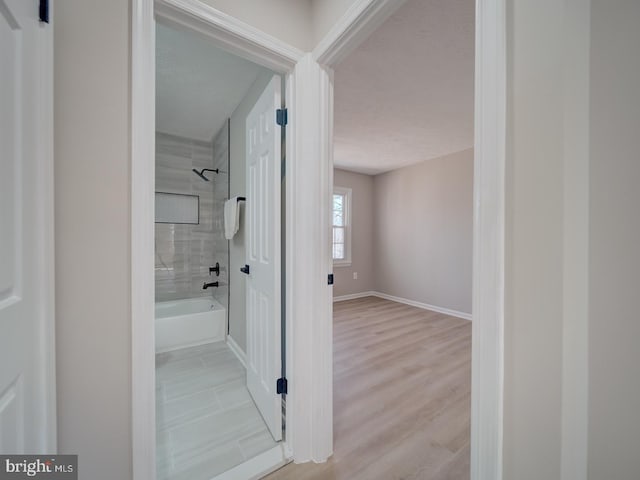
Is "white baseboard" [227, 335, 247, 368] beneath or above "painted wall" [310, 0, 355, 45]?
beneath

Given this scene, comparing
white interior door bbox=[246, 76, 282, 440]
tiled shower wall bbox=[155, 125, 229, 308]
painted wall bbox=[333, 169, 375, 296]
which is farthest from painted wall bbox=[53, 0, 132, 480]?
painted wall bbox=[333, 169, 375, 296]

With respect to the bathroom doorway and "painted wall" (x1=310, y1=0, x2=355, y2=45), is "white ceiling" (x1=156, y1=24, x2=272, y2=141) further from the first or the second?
"painted wall" (x1=310, y1=0, x2=355, y2=45)

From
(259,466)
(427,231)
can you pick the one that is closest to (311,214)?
(259,466)

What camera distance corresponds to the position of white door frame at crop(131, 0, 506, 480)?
2.13 feet

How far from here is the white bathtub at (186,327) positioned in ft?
8.41

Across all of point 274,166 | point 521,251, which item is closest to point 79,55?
point 274,166

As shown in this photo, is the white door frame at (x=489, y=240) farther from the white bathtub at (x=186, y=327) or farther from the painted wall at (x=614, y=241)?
the white bathtub at (x=186, y=327)

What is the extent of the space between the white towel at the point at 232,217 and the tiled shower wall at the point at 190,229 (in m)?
0.55

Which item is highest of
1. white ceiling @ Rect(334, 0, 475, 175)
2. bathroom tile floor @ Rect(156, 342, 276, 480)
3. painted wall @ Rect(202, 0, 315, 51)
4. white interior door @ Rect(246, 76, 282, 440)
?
white ceiling @ Rect(334, 0, 475, 175)

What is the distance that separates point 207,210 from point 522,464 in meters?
3.73

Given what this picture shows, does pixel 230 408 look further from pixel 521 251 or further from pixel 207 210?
pixel 207 210

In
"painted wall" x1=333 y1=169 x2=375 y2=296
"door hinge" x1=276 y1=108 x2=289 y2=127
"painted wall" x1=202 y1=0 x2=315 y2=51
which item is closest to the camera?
"painted wall" x1=202 y1=0 x2=315 y2=51

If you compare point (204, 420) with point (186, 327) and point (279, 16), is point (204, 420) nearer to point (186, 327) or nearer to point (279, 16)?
point (186, 327)

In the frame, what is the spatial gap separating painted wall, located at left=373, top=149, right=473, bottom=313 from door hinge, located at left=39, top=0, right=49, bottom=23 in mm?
4203
